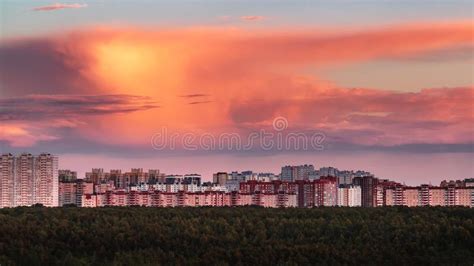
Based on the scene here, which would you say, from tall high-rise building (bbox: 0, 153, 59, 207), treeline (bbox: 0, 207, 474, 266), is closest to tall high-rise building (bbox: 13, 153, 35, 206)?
tall high-rise building (bbox: 0, 153, 59, 207)

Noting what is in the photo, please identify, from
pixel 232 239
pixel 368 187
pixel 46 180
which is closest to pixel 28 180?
pixel 46 180

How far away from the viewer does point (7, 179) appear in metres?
51.9

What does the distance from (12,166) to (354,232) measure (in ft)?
105

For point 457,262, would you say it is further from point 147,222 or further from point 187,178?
point 187,178

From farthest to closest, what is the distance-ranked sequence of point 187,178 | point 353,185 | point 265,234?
point 187,178
point 353,185
point 265,234

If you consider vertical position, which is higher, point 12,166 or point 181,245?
point 12,166

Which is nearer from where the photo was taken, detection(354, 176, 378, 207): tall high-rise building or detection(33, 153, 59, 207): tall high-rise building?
detection(354, 176, 378, 207): tall high-rise building

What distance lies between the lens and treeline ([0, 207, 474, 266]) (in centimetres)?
2117

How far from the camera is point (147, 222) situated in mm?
24922

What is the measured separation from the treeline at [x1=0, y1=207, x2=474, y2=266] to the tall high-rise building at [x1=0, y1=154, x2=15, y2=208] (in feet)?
69.9

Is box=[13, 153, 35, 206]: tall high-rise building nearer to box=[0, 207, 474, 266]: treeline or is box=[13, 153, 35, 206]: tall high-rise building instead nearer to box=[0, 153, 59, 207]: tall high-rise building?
box=[0, 153, 59, 207]: tall high-rise building

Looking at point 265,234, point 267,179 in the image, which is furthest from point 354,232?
point 267,179

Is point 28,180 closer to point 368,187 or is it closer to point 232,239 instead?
point 368,187

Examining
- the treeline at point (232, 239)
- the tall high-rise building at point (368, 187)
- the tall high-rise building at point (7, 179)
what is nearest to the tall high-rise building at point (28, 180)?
the tall high-rise building at point (7, 179)
